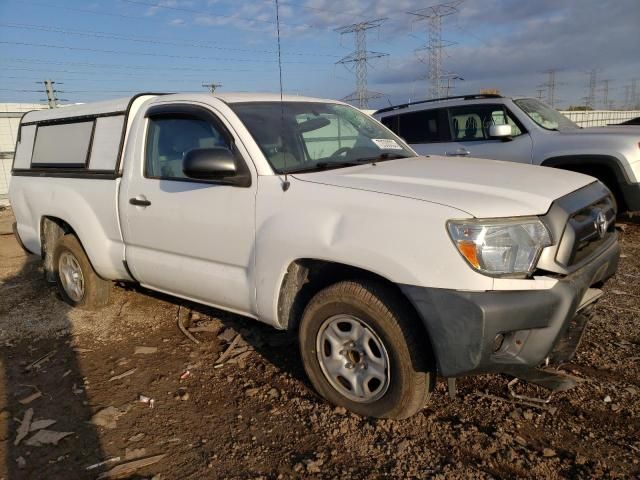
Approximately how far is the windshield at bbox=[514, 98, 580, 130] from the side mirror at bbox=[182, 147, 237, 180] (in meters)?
5.37

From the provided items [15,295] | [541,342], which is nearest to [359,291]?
[541,342]

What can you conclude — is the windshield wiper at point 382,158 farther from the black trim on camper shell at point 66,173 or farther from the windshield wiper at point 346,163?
the black trim on camper shell at point 66,173

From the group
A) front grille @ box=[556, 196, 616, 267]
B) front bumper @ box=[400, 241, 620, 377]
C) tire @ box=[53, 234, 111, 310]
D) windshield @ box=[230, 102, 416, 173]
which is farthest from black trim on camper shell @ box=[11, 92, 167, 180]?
front grille @ box=[556, 196, 616, 267]

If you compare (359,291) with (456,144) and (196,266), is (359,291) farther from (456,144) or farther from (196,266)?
(456,144)

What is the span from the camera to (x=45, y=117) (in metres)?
5.24

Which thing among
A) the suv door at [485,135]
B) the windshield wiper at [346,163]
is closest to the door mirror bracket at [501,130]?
the suv door at [485,135]

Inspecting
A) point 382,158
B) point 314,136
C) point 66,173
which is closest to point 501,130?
point 382,158

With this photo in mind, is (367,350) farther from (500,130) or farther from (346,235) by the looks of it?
(500,130)

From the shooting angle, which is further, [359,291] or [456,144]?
[456,144]

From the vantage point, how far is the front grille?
2.54m

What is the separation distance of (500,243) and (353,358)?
1.04m

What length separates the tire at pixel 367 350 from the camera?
2.62 m

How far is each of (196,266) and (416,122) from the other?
5.37m

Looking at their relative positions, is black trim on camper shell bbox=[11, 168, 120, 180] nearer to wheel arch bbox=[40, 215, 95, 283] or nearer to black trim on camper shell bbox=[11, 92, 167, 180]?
black trim on camper shell bbox=[11, 92, 167, 180]
